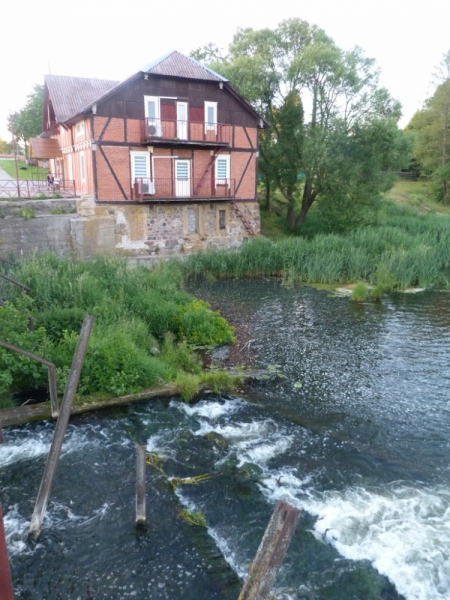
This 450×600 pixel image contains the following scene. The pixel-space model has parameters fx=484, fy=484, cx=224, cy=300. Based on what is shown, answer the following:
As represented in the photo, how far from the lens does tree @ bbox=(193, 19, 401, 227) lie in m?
24.5

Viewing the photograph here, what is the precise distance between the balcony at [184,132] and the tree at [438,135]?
905 inches

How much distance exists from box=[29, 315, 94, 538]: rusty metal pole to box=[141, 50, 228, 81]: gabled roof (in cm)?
1829

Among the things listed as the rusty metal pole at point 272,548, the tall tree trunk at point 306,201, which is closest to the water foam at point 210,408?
the rusty metal pole at point 272,548

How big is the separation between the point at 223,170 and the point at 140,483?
20294mm

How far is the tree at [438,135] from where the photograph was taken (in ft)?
132

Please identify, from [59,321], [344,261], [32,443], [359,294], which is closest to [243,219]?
[344,261]

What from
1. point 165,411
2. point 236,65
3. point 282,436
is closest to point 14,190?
point 236,65

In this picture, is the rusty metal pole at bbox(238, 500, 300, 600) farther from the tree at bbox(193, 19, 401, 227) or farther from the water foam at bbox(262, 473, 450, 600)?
the tree at bbox(193, 19, 401, 227)

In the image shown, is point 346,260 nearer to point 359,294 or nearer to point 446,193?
point 359,294

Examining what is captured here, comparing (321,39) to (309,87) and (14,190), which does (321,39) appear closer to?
(309,87)

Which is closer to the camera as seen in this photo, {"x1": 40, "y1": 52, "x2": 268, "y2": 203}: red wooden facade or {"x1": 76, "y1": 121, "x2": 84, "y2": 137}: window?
{"x1": 40, "y1": 52, "x2": 268, "y2": 203}: red wooden facade

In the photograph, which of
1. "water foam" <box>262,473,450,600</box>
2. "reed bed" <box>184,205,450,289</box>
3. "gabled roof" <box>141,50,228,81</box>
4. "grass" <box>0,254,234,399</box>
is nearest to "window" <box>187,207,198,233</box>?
"reed bed" <box>184,205,450,289</box>

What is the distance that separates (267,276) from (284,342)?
8729 mm

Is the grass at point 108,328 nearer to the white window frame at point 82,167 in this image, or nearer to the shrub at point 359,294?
the shrub at point 359,294
